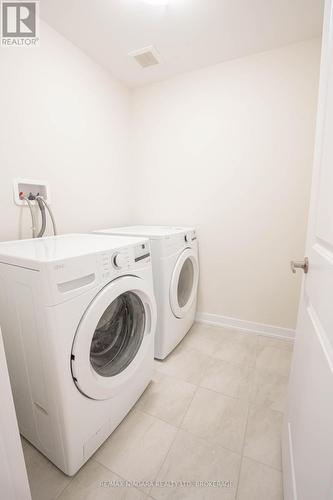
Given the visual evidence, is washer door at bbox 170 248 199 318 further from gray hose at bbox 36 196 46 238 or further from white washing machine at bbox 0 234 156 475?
gray hose at bbox 36 196 46 238

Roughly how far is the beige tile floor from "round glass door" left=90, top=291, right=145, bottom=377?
34 centimetres

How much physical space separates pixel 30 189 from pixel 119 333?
3.27ft

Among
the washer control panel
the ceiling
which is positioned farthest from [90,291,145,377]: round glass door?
the ceiling

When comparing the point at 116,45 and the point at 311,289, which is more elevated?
the point at 116,45

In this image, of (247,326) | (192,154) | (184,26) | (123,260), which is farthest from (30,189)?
(247,326)

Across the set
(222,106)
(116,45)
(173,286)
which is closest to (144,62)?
(116,45)

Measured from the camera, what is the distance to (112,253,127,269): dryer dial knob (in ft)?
2.88

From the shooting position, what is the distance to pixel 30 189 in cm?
128

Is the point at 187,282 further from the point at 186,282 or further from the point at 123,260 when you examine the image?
the point at 123,260

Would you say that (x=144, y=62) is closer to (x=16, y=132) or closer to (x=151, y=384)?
(x=16, y=132)

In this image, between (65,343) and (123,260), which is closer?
(65,343)

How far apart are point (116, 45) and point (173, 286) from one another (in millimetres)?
1690

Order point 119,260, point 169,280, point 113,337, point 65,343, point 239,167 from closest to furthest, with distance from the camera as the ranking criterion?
point 65,343
point 119,260
point 113,337
point 169,280
point 239,167

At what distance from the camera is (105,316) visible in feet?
3.45
